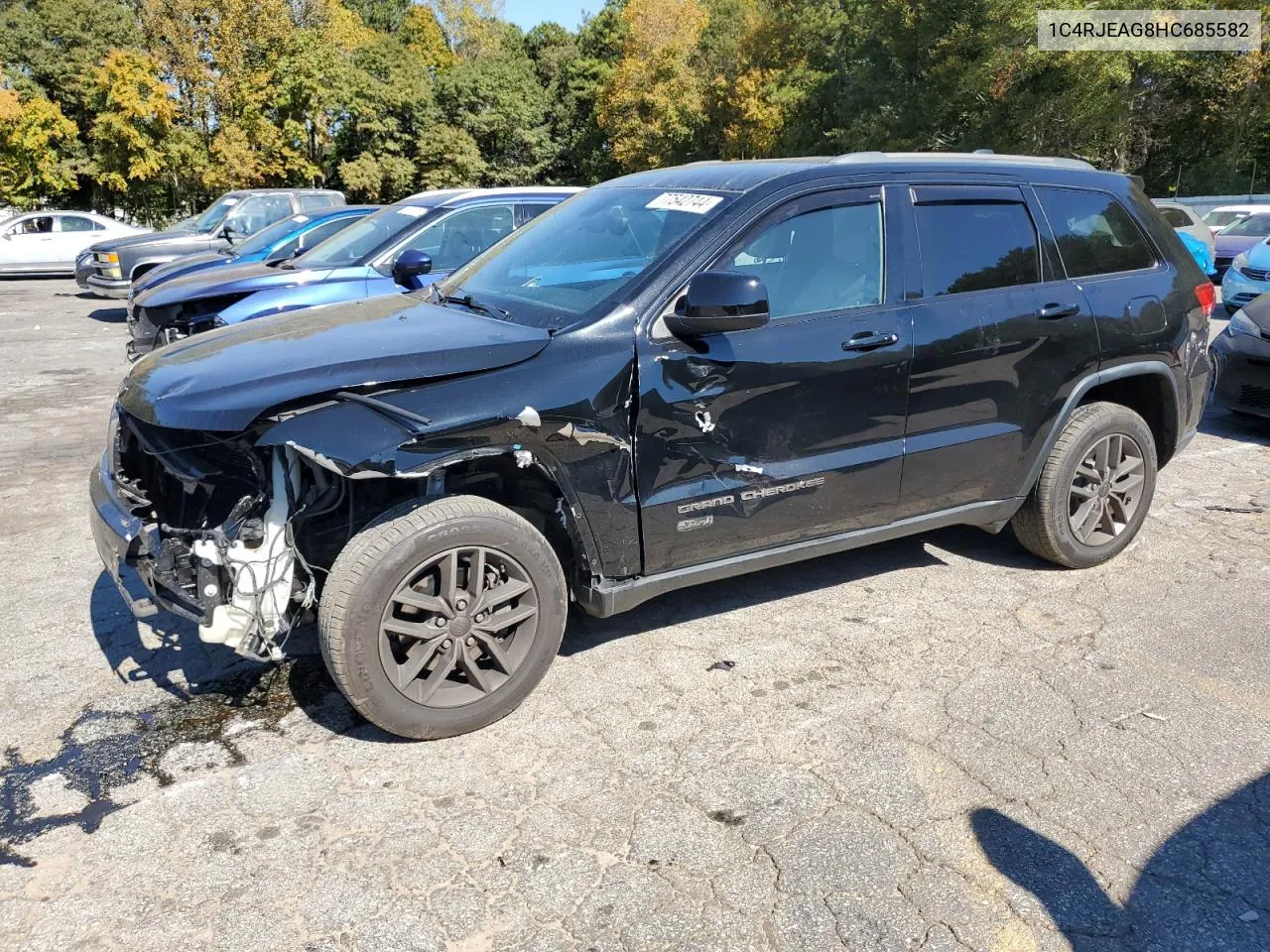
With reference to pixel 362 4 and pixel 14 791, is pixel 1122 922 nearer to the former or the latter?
pixel 14 791

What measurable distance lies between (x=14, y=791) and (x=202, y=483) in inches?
45.5

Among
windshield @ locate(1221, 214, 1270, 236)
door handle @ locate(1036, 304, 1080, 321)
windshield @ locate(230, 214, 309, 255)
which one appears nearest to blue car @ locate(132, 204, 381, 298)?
windshield @ locate(230, 214, 309, 255)

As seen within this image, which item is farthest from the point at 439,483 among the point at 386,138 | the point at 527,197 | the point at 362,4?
the point at 362,4

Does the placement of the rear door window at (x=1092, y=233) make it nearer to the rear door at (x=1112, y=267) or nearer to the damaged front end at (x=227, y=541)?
the rear door at (x=1112, y=267)

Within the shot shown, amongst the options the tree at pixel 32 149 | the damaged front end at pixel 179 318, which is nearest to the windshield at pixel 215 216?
the damaged front end at pixel 179 318

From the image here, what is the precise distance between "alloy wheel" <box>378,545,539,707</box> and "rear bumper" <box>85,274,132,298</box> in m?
15.5

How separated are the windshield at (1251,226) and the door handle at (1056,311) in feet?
52.9

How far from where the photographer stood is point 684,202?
13.4 ft

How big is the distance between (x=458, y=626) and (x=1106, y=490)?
3.32m

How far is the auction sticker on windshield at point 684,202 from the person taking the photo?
3.94 m

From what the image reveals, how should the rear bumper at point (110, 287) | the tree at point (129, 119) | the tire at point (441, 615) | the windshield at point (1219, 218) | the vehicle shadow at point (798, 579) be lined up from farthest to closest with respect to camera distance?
the tree at point (129, 119), the windshield at point (1219, 218), the rear bumper at point (110, 287), the vehicle shadow at point (798, 579), the tire at point (441, 615)

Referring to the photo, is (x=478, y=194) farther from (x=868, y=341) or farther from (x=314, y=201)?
(x=314, y=201)

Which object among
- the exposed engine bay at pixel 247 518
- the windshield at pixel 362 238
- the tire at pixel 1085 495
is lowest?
the tire at pixel 1085 495

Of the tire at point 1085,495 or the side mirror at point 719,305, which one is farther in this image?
the tire at point 1085,495
